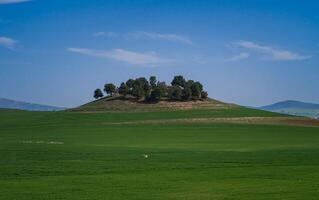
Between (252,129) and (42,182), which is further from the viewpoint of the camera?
(252,129)

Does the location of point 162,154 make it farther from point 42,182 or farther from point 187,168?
point 42,182

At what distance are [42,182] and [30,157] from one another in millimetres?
13599

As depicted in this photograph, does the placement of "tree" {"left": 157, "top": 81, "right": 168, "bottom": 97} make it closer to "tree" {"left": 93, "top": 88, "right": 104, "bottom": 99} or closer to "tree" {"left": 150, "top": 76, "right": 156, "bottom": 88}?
"tree" {"left": 150, "top": 76, "right": 156, "bottom": 88}

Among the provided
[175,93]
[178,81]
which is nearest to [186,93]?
[175,93]

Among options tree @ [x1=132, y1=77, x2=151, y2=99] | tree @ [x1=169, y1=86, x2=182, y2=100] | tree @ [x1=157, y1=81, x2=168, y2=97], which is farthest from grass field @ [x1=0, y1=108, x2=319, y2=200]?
tree @ [x1=169, y1=86, x2=182, y2=100]

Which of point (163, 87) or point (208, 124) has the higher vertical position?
point (163, 87)

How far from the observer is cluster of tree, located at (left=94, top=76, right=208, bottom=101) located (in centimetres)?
13238

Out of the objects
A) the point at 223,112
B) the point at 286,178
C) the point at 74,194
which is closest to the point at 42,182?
the point at 74,194

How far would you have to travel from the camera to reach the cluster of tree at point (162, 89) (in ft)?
434

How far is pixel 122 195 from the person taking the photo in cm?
2255

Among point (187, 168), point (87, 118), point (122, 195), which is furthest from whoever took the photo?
point (87, 118)

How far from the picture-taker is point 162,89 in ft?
434

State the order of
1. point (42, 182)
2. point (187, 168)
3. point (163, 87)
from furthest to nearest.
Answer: point (163, 87)
point (187, 168)
point (42, 182)

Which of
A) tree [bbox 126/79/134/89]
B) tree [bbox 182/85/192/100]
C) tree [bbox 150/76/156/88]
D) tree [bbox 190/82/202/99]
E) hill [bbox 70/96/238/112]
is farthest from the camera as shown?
tree [bbox 150/76/156/88]
